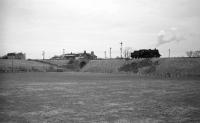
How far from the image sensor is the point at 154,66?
69.7 m

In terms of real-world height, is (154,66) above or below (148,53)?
below

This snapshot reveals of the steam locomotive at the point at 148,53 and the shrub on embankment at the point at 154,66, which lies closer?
the shrub on embankment at the point at 154,66

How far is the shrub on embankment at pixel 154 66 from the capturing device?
191 ft

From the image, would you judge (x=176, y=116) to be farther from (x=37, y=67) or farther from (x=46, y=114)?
(x=37, y=67)

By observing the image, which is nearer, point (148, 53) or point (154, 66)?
point (154, 66)

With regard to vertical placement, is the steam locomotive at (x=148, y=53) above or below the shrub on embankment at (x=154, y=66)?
above

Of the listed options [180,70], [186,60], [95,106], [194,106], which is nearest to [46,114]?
[95,106]

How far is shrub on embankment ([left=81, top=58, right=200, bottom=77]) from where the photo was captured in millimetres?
58159

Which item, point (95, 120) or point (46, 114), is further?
point (46, 114)

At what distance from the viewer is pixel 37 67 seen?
84938mm

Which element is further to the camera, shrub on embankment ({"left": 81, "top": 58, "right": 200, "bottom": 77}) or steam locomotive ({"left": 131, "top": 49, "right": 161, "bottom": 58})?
steam locomotive ({"left": 131, "top": 49, "right": 161, "bottom": 58})

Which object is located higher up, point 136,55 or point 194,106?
point 136,55

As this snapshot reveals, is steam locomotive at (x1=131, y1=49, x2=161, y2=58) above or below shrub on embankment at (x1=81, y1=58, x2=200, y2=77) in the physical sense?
above

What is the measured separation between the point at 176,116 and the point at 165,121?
145 centimetres
